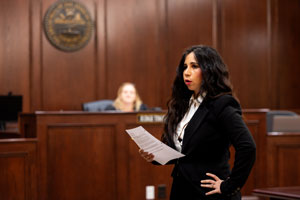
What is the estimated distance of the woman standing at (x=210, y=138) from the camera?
1.72 meters

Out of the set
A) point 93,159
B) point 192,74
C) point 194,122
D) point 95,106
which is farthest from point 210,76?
point 95,106

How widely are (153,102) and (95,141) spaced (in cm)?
314

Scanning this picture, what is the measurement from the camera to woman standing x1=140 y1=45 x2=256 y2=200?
172 centimetres

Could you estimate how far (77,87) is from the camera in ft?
23.0

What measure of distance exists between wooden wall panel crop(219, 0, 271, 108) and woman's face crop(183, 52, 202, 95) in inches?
235

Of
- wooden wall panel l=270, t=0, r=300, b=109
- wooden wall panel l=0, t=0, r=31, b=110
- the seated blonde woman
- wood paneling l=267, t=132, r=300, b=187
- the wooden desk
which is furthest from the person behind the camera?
wooden wall panel l=270, t=0, r=300, b=109

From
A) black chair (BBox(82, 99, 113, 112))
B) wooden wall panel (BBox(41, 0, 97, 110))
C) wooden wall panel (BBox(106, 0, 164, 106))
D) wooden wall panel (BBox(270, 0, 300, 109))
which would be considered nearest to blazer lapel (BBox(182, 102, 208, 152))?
black chair (BBox(82, 99, 113, 112))

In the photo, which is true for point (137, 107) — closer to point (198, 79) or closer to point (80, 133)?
point (80, 133)

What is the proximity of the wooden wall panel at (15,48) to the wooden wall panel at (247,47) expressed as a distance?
3.40 m

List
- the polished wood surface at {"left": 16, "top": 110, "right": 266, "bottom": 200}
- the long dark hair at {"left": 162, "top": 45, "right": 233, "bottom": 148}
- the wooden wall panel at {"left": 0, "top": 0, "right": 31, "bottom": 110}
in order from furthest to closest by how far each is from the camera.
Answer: the wooden wall panel at {"left": 0, "top": 0, "right": 31, "bottom": 110} → the polished wood surface at {"left": 16, "top": 110, "right": 266, "bottom": 200} → the long dark hair at {"left": 162, "top": 45, "right": 233, "bottom": 148}

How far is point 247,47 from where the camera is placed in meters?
7.90

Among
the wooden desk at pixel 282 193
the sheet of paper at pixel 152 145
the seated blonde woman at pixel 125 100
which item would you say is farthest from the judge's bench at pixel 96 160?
the sheet of paper at pixel 152 145

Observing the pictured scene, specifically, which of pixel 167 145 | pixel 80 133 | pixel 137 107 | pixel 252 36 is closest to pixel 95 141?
pixel 80 133

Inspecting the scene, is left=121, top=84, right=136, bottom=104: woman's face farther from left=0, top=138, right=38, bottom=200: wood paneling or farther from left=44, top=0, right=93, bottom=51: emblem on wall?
left=0, top=138, right=38, bottom=200: wood paneling
